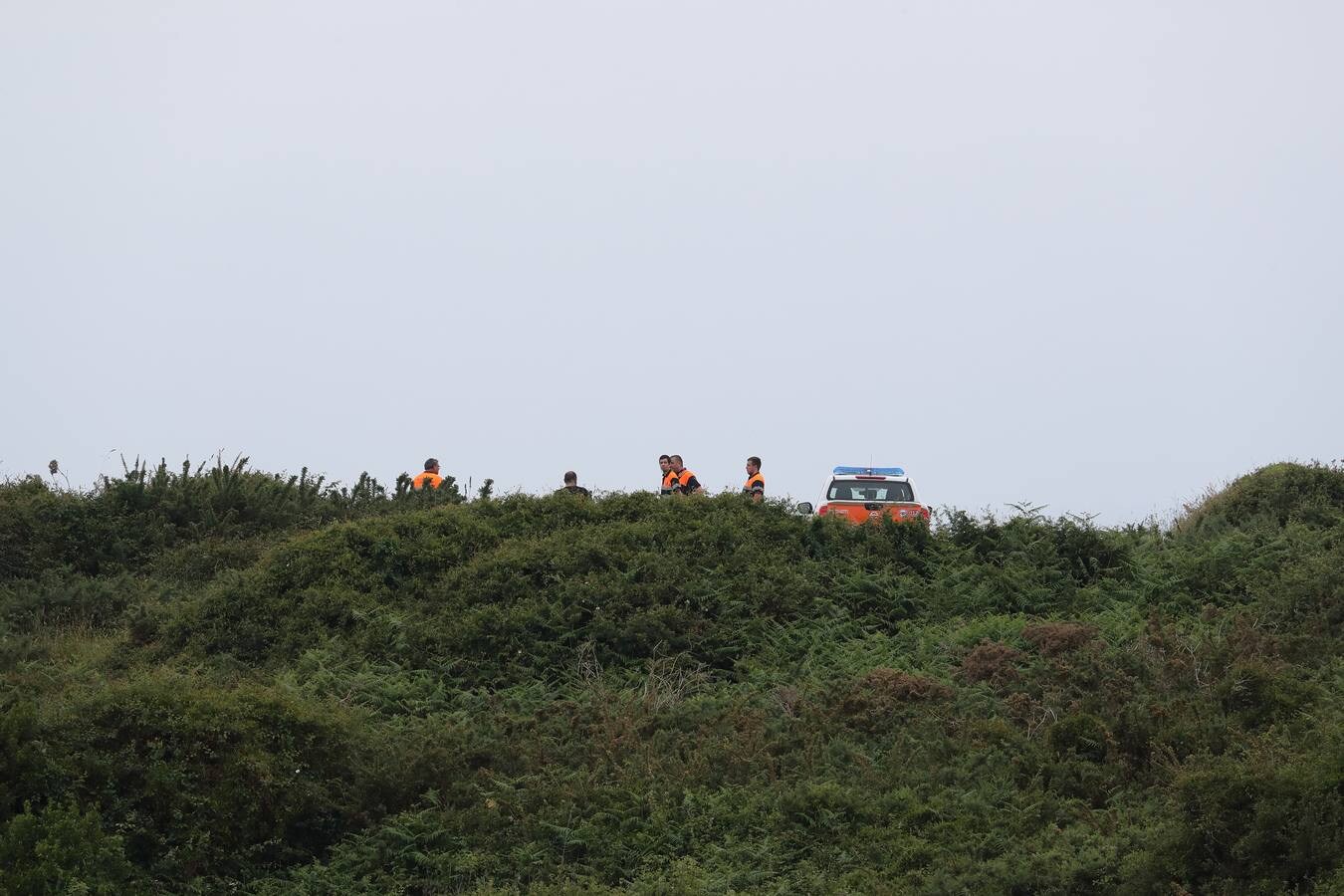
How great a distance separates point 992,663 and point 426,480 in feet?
41.4

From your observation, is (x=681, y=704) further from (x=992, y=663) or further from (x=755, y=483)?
(x=755, y=483)

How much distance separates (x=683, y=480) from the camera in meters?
24.7

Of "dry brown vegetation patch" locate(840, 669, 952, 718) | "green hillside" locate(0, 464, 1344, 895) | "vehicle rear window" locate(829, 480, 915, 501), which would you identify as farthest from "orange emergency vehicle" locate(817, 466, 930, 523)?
"dry brown vegetation patch" locate(840, 669, 952, 718)

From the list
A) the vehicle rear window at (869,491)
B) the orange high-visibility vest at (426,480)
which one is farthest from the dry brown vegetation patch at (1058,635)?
the orange high-visibility vest at (426,480)

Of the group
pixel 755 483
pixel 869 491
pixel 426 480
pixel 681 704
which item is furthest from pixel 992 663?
pixel 426 480

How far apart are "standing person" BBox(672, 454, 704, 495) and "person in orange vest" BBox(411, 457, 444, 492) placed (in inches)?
169

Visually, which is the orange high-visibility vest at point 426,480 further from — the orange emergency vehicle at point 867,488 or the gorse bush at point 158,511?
the orange emergency vehicle at point 867,488

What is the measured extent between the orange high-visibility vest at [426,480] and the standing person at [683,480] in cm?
447

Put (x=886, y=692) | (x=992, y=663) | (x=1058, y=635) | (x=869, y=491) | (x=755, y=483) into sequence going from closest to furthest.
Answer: (x=886, y=692), (x=992, y=663), (x=1058, y=635), (x=755, y=483), (x=869, y=491)

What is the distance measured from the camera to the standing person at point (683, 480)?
24.1m

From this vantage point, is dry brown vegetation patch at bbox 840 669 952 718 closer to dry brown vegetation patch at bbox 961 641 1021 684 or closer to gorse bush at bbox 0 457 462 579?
dry brown vegetation patch at bbox 961 641 1021 684

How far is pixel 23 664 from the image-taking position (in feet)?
58.3

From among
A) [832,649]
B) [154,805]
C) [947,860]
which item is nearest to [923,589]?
[832,649]

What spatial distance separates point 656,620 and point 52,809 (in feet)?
27.1
